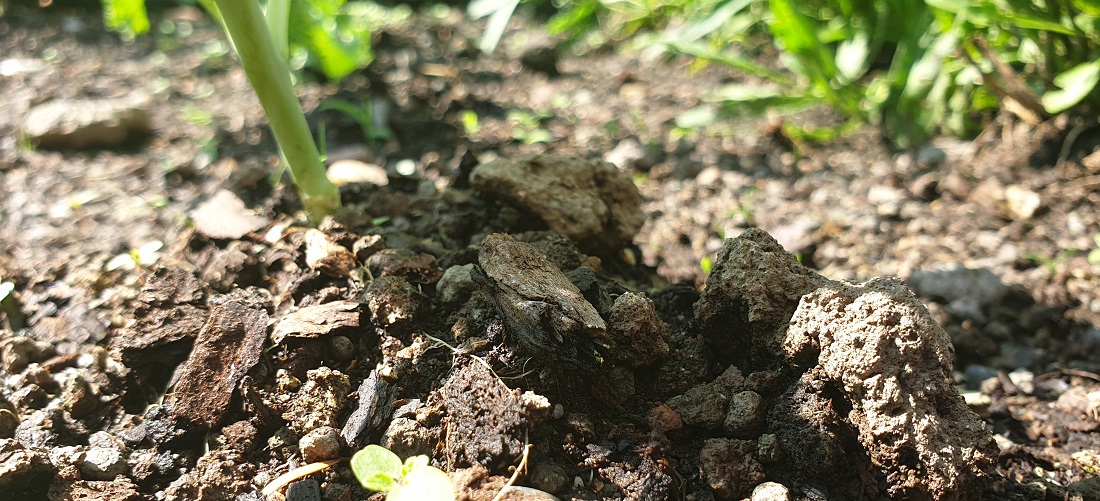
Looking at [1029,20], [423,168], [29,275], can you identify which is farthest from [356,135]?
[1029,20]

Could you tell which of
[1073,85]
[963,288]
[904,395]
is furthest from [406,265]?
[1073,85]

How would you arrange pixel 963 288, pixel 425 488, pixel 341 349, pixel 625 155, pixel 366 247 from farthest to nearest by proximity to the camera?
pixel 625 155
pixel 963 288
pixel 366 247
pixel 341 349
pixel 425 488

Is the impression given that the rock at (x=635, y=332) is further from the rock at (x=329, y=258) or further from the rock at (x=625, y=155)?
the rock at (x=625, y=155)

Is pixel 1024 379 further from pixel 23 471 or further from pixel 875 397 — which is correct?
pixel 23 471

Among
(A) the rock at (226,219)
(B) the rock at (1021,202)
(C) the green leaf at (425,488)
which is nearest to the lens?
(C) the green leaf at (425,488)

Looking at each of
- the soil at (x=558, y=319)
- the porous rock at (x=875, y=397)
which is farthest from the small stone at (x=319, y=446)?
the porous rock at (x=875, y=397)

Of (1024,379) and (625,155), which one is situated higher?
(1024,379)
